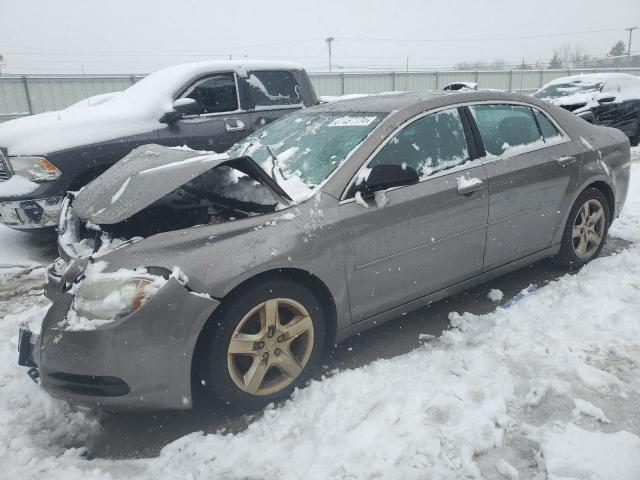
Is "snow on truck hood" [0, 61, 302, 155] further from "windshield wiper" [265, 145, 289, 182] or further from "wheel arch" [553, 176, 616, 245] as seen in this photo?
"wheel arch" [553, 176, 616, 245]

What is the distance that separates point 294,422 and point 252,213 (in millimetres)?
1083

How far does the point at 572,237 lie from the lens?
3.88 metres

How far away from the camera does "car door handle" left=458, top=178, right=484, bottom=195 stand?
3.07 m

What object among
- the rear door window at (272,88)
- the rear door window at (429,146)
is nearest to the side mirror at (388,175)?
the rear door window at (429,146)

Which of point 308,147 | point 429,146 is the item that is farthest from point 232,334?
point 429,146

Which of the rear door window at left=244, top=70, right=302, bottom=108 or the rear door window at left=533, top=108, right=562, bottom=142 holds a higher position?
the rear door window at left=244, top=70, right=302, bottom=108

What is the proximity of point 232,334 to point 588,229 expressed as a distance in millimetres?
3203

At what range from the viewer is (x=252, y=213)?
8.40 ft

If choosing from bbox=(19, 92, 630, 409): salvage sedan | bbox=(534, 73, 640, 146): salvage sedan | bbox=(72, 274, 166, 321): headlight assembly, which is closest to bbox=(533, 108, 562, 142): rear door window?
bbox=(19, 92, 630, 409): salvage sedan

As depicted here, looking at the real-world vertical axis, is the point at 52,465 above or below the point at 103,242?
below

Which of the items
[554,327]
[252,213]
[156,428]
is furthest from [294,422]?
[554,327]

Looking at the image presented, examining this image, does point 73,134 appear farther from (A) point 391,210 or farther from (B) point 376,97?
(A) point 391,210

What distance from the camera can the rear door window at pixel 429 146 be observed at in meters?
2.90

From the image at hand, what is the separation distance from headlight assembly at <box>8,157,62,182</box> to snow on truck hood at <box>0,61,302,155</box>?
70 millimetres
